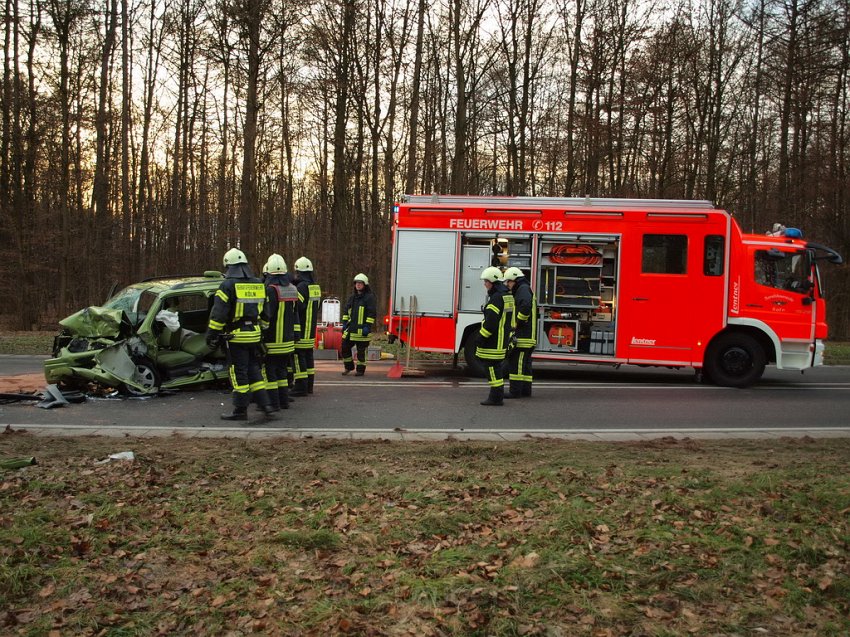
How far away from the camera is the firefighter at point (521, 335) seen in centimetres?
1000

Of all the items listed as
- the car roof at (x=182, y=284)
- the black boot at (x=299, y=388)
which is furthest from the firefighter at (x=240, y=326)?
the car roof at (x=182, y=284)

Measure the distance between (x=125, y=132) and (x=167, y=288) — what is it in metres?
17.6

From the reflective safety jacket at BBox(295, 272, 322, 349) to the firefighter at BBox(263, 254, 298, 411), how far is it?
0.63 meters

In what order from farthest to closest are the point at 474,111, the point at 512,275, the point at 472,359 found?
the point at 474,111
the point at 472,359
the point at 512,275

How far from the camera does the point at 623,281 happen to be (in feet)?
39.2

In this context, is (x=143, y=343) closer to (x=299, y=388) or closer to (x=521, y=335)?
(x=299, y=388)

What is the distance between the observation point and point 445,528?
4348 millimetres

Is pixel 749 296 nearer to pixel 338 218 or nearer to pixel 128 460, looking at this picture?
pixel 128 460

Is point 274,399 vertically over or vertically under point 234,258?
under

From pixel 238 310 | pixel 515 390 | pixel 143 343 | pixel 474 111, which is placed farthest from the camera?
pixel 474 111

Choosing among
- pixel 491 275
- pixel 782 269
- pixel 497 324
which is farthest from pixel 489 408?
pixel 782 269

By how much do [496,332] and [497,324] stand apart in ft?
0.38

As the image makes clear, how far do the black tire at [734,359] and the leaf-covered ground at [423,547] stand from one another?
601 cm

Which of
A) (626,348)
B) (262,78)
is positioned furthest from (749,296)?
(262,78)
